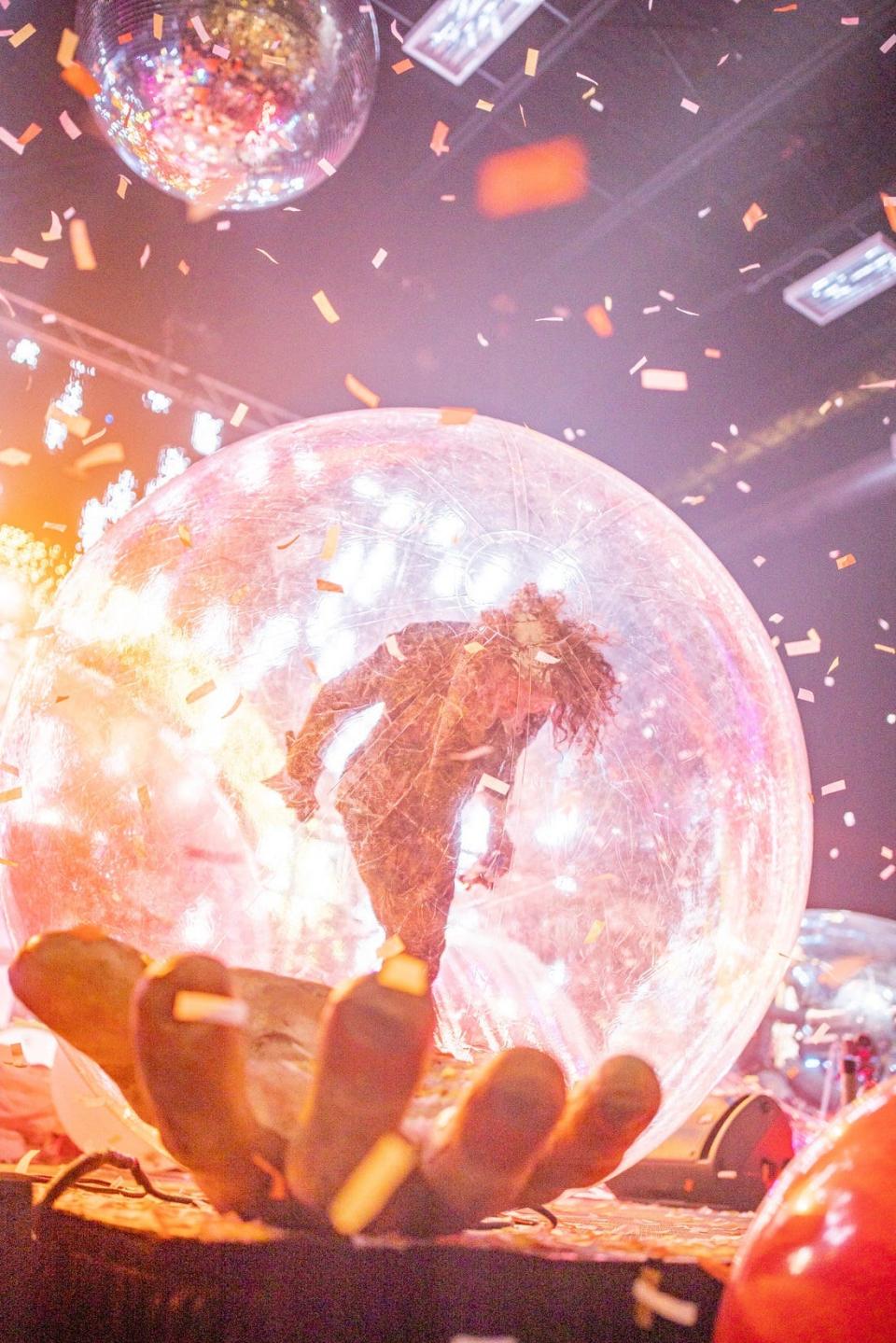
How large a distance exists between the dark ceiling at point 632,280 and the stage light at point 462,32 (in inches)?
7.0

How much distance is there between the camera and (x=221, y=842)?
1.42 metres

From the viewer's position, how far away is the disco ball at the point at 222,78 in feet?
7.02

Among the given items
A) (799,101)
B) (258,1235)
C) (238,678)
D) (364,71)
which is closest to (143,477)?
(799,101)

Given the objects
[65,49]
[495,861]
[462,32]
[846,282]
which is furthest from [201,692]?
[846,282]

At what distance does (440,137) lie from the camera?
4.89m

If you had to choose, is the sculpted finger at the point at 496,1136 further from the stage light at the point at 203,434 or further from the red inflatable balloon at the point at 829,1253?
the stage light at the point at 203,434

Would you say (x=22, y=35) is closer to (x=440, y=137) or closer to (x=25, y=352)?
(x=440, y=137)

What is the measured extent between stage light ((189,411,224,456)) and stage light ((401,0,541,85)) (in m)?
3.64

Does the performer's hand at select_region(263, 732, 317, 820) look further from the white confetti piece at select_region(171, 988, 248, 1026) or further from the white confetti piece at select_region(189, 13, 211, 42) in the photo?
the white confetti piece at select_region(189, 13, 211, 42)

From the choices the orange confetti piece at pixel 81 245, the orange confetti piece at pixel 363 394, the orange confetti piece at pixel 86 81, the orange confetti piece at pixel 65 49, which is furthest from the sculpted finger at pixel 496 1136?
the orange confetti piece at pixel 81 245

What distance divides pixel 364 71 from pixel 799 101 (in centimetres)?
296

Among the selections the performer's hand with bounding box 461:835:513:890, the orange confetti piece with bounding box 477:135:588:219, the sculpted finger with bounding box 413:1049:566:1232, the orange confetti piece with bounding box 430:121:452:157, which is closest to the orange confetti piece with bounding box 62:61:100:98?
the performer's hand with bounding box 461:835:513:890

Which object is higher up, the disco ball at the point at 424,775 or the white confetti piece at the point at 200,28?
the white confetti piece at the point at 200,28

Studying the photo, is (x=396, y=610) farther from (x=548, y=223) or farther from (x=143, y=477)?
(x=143, y=477)
